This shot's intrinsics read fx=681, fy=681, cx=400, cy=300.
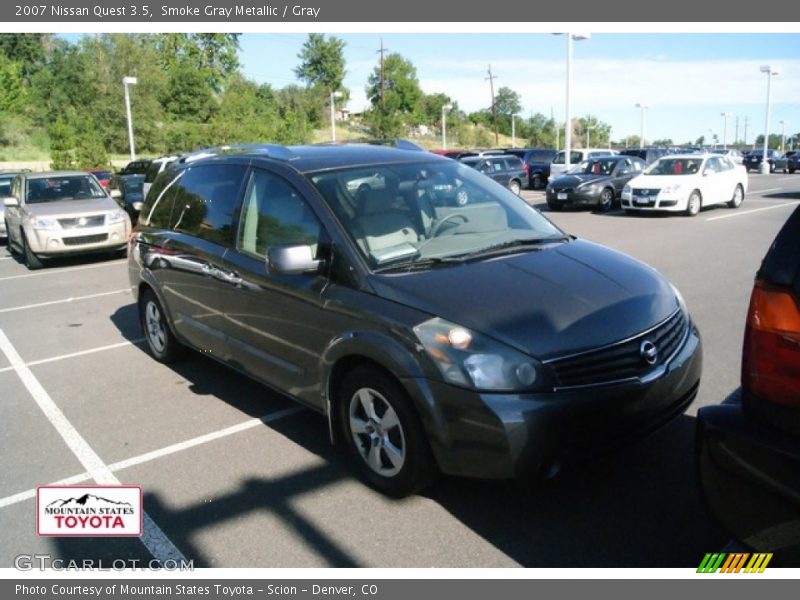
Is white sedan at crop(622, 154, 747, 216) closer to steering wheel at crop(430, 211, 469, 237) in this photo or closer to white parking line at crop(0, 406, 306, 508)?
steering wheel at crop(430, 211, 469, 237)

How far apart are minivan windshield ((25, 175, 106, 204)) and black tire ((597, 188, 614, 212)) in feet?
41.9

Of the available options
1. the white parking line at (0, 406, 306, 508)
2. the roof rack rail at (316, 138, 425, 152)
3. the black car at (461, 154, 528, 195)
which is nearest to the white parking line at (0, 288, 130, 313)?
the roof rack rail at (316, 138, 425, 152)

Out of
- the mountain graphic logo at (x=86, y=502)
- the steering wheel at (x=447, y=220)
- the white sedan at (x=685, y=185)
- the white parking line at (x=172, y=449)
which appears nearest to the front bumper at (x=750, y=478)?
the steering wheel at (x=447, y=220)

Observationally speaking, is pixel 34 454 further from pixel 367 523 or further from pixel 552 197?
pixel 552 197

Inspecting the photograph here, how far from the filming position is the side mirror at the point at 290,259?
3746 mm

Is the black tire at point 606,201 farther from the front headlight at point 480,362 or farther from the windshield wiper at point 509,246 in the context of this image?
the front headlight at point 480,362

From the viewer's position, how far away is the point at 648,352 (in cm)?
333

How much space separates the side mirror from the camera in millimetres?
3746

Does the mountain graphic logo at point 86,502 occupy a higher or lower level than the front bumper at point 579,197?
lower

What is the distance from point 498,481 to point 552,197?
17137mm

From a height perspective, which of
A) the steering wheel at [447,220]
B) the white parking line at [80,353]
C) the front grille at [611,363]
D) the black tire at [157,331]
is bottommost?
the white parking line at [80,353]

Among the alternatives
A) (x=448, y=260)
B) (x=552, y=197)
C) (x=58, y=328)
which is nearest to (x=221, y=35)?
(x=552, y=197)

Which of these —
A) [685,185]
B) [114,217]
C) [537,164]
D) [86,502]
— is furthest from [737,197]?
[86,502]

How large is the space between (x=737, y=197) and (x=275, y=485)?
1889 cm
